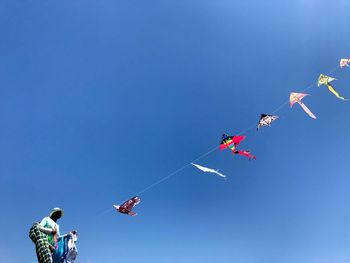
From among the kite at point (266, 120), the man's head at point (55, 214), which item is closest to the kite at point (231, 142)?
the kite at point (266, 120)

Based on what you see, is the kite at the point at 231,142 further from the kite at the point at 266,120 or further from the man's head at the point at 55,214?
the man's head at the point at 55,214

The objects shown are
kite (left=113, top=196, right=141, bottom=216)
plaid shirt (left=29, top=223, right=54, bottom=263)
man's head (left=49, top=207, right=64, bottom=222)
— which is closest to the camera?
plaid shirt (left=29, top=223, right=54, bottom=263)

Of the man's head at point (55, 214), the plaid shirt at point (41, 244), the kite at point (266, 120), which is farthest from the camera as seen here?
the kite at point (266, 120)

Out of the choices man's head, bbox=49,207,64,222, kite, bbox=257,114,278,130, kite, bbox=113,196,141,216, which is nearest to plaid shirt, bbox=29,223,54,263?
man's head, bbox=49,207,64,222

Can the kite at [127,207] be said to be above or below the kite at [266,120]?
below

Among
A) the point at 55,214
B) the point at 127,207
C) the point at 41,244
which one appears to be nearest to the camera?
the point at 41,244

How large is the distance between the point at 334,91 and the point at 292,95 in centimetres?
212

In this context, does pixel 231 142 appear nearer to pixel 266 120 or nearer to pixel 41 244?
pixel 266 120

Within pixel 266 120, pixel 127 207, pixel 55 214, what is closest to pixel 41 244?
pixel 55 214

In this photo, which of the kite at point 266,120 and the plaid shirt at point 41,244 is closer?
the plaid shirt at point 41,244

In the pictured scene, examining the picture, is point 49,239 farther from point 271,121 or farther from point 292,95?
point 292,95

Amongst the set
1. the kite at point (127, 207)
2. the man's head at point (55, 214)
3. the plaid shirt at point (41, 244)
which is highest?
the kite at point (127, 207)

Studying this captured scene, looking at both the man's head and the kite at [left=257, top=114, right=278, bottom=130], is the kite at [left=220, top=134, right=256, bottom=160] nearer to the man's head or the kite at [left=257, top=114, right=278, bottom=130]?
the kite at [left=257, top=114, right=278, bottom=130]

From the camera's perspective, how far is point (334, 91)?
16359mm
